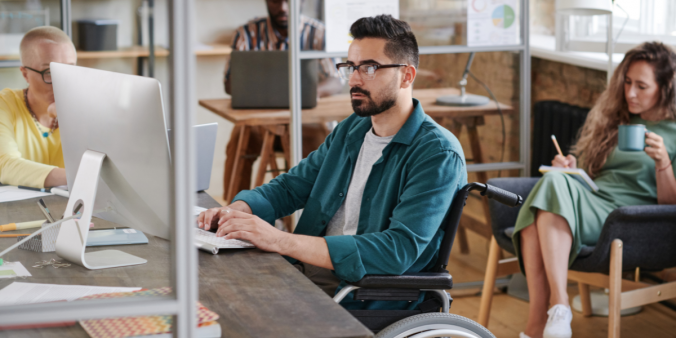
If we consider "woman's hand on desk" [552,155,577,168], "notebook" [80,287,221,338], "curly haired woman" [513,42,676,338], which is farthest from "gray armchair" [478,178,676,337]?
"notebook" [80,287,221,338]

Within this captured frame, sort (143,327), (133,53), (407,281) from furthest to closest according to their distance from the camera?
1. (133,53)
2. (407,281)
3. (143,327)

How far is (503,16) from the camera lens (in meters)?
3.04

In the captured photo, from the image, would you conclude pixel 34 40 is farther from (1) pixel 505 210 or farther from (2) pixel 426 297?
(1) pixel 505 210

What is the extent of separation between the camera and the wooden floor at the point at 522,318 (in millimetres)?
2619

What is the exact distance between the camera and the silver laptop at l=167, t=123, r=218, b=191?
180cm

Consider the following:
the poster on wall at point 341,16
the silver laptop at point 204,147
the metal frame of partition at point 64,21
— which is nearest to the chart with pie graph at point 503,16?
the poster on wall at point 341,16

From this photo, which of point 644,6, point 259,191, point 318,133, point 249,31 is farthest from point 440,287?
point 249,31

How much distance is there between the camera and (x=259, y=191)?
73.2 inches

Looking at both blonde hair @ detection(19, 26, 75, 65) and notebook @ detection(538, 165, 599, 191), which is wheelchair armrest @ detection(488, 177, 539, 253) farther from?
blonde hair @ detection(19, 26, 75, 65)

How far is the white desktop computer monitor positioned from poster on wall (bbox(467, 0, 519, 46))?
2.01 m

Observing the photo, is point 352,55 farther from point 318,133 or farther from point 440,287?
point 318,133

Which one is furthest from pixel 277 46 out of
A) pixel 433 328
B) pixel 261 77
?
pixel 433 328

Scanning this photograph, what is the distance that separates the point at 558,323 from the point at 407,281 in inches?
42.6

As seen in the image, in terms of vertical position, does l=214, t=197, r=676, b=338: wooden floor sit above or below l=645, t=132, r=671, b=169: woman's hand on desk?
below
